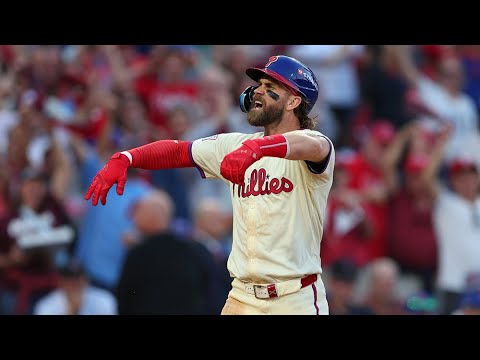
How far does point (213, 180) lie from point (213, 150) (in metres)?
4.28

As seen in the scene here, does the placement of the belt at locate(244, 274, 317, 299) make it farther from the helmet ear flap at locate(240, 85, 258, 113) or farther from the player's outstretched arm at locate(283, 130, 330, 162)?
the helmet ear flap at locate(240, 85, 258, 113)

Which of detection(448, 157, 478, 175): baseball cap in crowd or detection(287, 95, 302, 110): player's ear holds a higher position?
detection(287, 95, 302, 110): player's ear

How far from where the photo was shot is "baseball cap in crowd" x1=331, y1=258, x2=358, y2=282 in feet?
31.0

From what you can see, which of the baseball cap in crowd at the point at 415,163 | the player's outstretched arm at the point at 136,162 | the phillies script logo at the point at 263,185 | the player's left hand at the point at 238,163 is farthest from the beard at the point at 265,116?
the baseball cap in crowd at the point at 415,163

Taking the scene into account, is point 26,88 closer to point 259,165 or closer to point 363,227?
point 363,227

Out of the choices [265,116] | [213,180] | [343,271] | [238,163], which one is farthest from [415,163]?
[238,163]

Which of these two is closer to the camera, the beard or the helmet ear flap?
the beard

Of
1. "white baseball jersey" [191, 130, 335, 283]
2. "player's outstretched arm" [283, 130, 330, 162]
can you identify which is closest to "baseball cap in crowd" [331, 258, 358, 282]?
"white baseball jersey" [191, 130, 335, 283]

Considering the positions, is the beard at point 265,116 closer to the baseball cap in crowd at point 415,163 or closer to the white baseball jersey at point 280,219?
the white baseball jersey at point 280,219

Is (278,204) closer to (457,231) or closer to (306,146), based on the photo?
(306,146)

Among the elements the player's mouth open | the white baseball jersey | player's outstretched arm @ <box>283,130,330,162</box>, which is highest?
the player's mouth open

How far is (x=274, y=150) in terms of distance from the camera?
502 centimetres

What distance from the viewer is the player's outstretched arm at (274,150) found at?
15.9ft

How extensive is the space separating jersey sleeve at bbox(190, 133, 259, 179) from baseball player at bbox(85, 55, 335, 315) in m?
0.22
